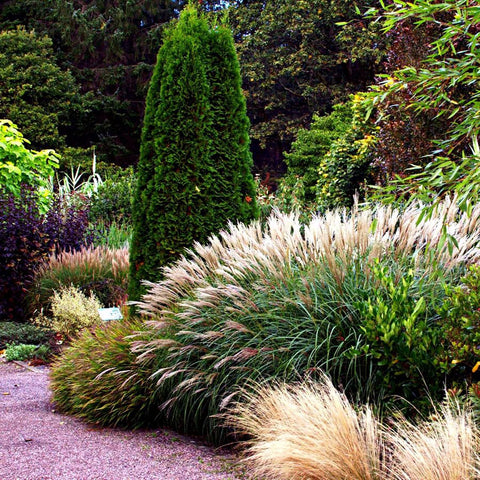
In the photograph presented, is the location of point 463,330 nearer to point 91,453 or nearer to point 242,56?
point 91,453

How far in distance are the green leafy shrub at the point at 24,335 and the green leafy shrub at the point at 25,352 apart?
Result: 423 millimetres

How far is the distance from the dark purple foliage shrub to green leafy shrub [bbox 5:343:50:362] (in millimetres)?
1736

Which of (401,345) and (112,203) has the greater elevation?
(112,203)

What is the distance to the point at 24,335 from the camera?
7199 millimetres

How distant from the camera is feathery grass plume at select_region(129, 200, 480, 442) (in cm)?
323

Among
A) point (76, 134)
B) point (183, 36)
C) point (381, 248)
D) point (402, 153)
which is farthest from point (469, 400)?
point (76, 134)

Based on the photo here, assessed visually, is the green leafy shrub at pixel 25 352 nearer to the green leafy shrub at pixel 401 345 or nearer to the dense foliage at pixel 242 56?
the green leafy shrub at pixel 401 345

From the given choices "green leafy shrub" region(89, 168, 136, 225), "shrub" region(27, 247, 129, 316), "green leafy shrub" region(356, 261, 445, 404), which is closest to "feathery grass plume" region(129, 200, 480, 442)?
"green leafy shrub" region(356, 261, 445, 404)

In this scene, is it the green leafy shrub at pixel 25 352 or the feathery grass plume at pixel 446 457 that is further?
the green leafy shrub at pixel 25 352

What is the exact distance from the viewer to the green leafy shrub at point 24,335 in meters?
7.10

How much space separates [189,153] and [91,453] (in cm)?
288

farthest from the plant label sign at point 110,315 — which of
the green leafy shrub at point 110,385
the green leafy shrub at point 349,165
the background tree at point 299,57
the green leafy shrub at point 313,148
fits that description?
the background tree at point 299,57

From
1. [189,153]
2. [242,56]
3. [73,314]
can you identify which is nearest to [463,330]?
[189,153]

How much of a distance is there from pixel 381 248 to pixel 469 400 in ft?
4.20
